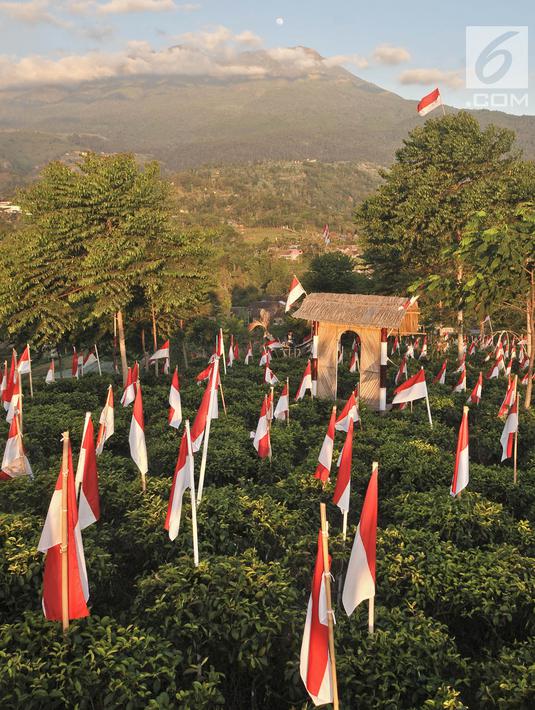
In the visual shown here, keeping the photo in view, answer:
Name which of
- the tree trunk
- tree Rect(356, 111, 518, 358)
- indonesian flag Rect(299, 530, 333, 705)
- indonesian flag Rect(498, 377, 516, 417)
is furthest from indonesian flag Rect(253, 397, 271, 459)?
tree Rect(356, 111, 518, 358)

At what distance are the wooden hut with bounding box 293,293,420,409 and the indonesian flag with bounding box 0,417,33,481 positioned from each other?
38.4ft

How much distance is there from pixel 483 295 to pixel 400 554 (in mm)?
10031

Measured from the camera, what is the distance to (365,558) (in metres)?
5.61

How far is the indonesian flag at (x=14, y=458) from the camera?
9.83 m

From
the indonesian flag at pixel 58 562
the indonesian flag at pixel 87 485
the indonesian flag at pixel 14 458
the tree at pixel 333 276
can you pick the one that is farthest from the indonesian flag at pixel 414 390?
the tree at pixel 333 276

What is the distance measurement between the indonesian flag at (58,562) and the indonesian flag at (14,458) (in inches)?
186

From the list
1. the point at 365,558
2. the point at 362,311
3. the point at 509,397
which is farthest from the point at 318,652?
the point at 362,311

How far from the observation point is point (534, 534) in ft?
28.2

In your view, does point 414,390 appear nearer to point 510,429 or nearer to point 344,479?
point 510,429

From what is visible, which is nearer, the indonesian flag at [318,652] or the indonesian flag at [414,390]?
the indonesian flag at [318,652]

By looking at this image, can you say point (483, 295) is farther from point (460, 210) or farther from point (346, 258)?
point (346, 258)

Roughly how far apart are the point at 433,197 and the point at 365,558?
76.2ft

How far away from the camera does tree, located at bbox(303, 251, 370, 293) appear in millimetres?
33438

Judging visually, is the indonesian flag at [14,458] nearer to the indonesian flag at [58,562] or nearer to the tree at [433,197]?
the indonesian flag at [58,562]
